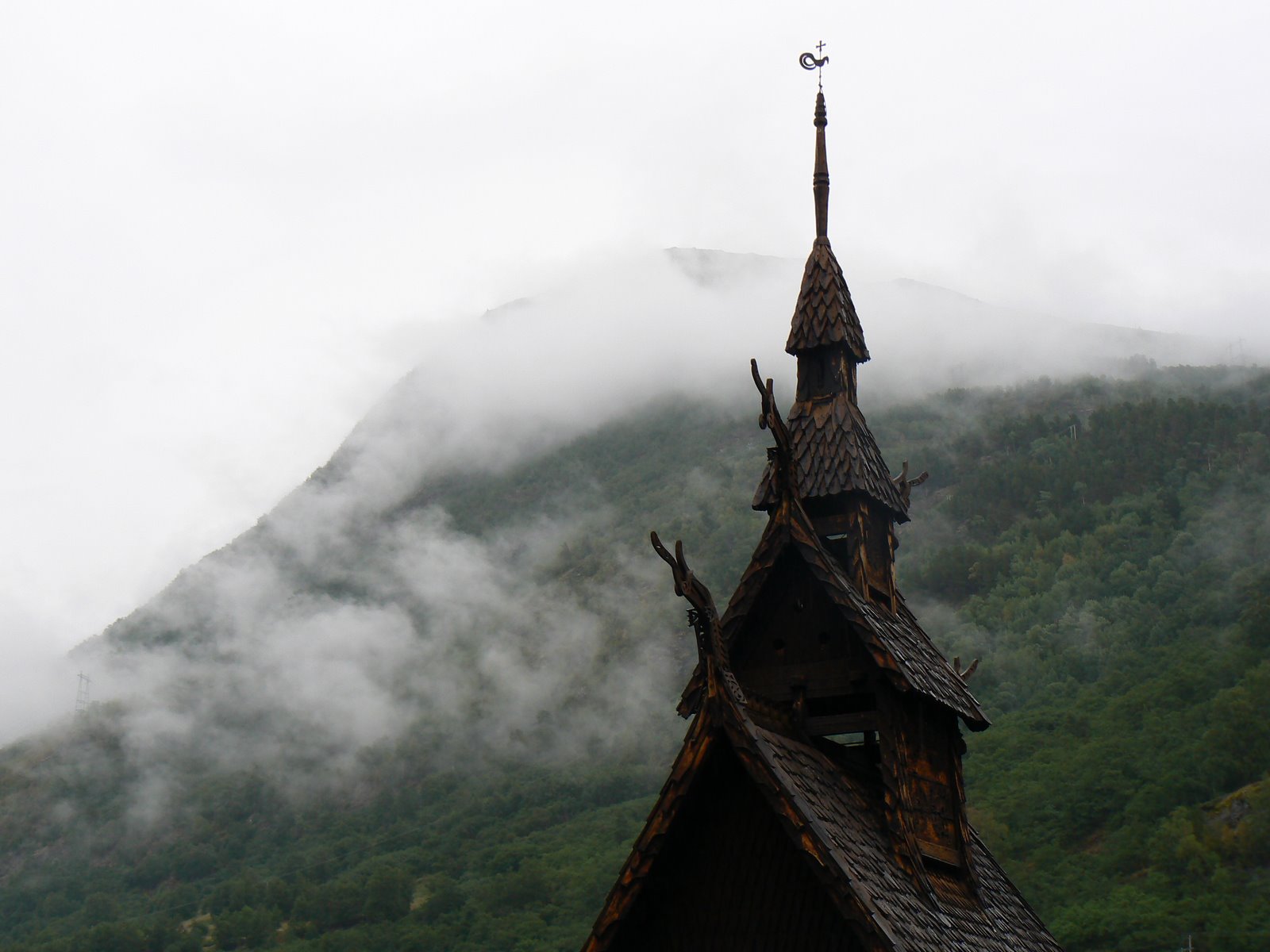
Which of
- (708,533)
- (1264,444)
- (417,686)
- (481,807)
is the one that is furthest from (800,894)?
(417,686)

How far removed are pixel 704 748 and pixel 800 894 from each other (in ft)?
4.60

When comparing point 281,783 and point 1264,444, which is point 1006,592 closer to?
point 1264,444

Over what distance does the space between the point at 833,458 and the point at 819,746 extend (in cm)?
325

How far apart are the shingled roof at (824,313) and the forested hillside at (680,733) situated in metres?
61.8

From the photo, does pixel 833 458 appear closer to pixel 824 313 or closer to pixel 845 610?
pixel 824 313

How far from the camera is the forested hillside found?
92.1 m

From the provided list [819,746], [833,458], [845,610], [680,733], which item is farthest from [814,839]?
[680,733]

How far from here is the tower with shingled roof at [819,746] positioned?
12.7 metres

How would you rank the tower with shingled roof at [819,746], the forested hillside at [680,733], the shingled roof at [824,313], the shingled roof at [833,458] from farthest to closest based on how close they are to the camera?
the forested hillside at [680,733], the shingled roof at [824,313], the shingled roof at [833,458], the tower with shingled roof at [819,746]

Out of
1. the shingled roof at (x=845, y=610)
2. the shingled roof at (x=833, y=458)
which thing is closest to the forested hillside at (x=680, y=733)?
the shingled roof at (x=833, y=458)

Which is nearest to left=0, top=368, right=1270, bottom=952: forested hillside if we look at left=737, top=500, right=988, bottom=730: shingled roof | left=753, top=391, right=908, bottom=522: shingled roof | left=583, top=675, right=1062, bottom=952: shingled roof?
left=753, top=391, right=908, bottom=522: shingled roof

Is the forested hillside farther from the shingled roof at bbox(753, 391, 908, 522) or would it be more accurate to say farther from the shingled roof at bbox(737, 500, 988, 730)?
the shingled roof at bbox(737, 500, 988, 730)

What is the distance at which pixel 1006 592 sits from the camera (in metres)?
148

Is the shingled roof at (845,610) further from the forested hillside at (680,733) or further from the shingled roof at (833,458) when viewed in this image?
the forested hillside at (680,733)
